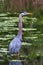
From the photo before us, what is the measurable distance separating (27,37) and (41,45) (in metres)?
0.23

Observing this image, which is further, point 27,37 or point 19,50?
point 27,37

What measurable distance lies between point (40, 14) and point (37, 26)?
1.60m

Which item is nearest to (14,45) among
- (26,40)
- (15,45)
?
(15,45)

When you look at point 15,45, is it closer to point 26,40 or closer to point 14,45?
point 14,45

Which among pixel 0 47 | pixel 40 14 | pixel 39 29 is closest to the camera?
pixel 0 47

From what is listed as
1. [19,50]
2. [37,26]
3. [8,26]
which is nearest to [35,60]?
[19,50]

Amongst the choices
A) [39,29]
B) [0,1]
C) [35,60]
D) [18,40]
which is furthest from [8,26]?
[0,1]

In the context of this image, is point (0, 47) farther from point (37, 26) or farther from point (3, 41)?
point (37, 26)

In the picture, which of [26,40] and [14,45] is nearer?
[14,45]

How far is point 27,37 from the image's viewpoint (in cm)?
463

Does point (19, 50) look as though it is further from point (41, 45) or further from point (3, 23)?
point (3, 23)

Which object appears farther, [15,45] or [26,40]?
[26,40]

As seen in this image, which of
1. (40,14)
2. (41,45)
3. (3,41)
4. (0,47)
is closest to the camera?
(0,47)

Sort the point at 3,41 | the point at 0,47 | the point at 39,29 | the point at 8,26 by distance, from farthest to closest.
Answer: the point at 39,29
the point at 8,26
the point at 3,41
the point at 0,47
